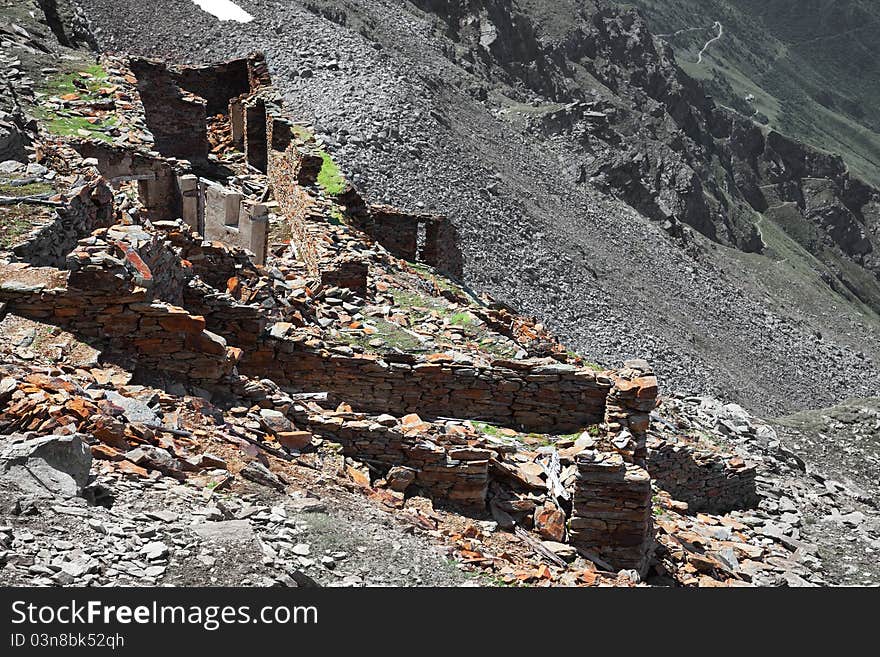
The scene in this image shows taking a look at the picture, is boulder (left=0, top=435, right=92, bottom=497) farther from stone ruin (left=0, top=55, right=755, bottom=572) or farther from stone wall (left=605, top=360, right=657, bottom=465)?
stone wall (left=605, top=360, right=657, bottom=465)

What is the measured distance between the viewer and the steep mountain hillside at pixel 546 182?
33.2 meters

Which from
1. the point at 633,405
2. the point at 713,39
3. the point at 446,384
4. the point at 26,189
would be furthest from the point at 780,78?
the point at 26,189

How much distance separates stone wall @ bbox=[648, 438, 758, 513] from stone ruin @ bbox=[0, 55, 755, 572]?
3 centimetres

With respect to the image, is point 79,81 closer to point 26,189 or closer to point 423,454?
point 26,189

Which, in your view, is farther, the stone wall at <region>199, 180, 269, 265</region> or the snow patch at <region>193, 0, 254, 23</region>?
the snow patch at <region>193, 0, 254, 23</region>

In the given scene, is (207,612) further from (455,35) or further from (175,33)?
(455,35)

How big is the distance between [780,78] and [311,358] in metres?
184

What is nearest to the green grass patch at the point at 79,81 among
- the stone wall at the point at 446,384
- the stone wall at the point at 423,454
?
the stone wall at the point at 446,384

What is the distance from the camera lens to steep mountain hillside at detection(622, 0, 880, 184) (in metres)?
148

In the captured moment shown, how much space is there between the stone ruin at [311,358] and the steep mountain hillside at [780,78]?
13342 cm

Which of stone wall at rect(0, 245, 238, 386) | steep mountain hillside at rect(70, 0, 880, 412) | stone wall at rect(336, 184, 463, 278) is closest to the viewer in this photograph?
stone wall at rect(0, 245, 238, 386)

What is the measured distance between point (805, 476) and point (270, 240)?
11.0 m

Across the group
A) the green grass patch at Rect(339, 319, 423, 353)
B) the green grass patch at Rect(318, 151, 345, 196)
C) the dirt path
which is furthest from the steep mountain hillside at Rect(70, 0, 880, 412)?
the dirt path

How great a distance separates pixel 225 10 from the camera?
41.7 meters
